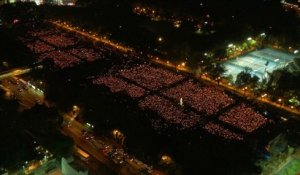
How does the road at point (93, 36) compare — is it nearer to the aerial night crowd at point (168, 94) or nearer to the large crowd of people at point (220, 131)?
the aerial night crowd at point (168, 94)

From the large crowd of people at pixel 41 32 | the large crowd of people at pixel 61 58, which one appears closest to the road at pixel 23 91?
the large crowd of people at pixel 61 58

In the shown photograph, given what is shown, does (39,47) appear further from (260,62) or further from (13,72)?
(260,62)

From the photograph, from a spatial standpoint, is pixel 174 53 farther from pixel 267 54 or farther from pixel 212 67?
pixel 267 54

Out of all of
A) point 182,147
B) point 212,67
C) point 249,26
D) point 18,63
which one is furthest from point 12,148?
point 249,26

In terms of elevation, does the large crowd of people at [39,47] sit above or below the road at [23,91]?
above

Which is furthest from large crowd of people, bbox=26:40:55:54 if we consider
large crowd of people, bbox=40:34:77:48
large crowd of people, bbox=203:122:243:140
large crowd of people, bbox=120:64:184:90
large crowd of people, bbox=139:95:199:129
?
large crowd of people, bbox=203:122:243:140

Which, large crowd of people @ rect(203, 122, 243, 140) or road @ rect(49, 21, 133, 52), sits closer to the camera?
large crowd of people @ rect(203, 122, 243, 140)

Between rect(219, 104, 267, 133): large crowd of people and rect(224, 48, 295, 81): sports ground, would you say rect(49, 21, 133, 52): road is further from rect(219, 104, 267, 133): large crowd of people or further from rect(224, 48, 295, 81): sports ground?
rect(219, 104, 267, 133): large crowd of people
